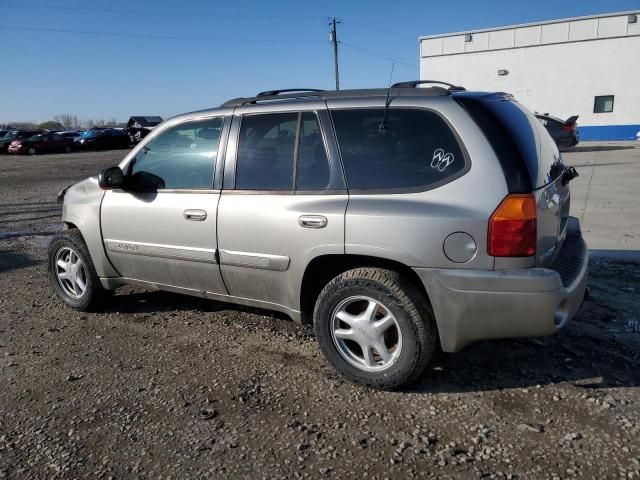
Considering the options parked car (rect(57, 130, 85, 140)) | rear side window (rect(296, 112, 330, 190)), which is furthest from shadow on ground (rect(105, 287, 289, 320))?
parked car (rect(57, 130, 85, 140))

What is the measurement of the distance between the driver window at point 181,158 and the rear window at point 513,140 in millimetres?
1853

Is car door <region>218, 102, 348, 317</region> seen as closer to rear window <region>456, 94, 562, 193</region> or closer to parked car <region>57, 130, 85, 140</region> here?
rear window <region>456, 94, 562, 193</region>

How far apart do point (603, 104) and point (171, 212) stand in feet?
109

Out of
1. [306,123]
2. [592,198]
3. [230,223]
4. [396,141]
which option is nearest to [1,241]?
[230,223]

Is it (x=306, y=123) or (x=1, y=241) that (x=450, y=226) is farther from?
(x=1, y=241)

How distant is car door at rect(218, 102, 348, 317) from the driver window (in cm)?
21

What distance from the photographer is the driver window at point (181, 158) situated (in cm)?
403

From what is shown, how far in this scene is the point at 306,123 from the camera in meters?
3.63

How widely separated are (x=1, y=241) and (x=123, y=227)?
482 centimetres

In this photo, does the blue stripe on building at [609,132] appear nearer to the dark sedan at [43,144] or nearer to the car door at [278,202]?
the car door at [278,202]

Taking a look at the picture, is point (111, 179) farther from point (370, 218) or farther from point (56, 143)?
point (56, 143)

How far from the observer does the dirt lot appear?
2.70m

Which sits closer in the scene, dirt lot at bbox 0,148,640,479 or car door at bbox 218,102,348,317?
dirt lot at bbox 0,148,640,479

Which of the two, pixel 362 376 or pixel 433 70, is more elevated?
pixel 433 70
